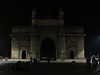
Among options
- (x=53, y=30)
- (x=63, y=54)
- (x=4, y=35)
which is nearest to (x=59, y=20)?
(x=53, y=30)

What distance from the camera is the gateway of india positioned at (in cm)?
7244

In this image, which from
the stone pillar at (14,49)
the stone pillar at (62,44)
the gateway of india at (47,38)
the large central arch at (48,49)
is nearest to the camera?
the stone pillar at (62,44)

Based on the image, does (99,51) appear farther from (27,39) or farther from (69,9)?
(27,39)

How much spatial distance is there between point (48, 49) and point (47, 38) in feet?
8.22

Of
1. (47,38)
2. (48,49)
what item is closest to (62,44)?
(48,49)

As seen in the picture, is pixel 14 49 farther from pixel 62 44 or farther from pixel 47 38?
pixel 62 44

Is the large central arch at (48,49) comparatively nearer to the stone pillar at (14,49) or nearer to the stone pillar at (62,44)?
the stone pillar at (62,44)

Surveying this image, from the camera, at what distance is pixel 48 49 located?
2904 inches

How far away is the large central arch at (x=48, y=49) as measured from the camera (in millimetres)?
73875

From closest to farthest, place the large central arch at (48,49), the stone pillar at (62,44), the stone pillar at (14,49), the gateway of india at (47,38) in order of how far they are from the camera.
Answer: the stone pillar at (62,44) → the gateway of india at (47,38) → the stone pillar at (14,49) → the large central arch at (48,49)

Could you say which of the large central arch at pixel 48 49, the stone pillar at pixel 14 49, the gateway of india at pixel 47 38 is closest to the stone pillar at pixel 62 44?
the gateway of india at pixel 47 38

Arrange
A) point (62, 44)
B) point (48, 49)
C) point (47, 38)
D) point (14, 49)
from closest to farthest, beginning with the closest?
point (62, 44)
point (14, 49)
point (48, 49)
point (47, 38)

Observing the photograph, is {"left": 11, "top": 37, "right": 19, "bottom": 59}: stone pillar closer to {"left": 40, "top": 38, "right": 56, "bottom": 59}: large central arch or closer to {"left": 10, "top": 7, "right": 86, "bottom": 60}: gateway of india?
{"left": 10, "top": 7, "right": 86, "bottom": 60}: gateway of india

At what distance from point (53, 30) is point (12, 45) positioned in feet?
31.0
